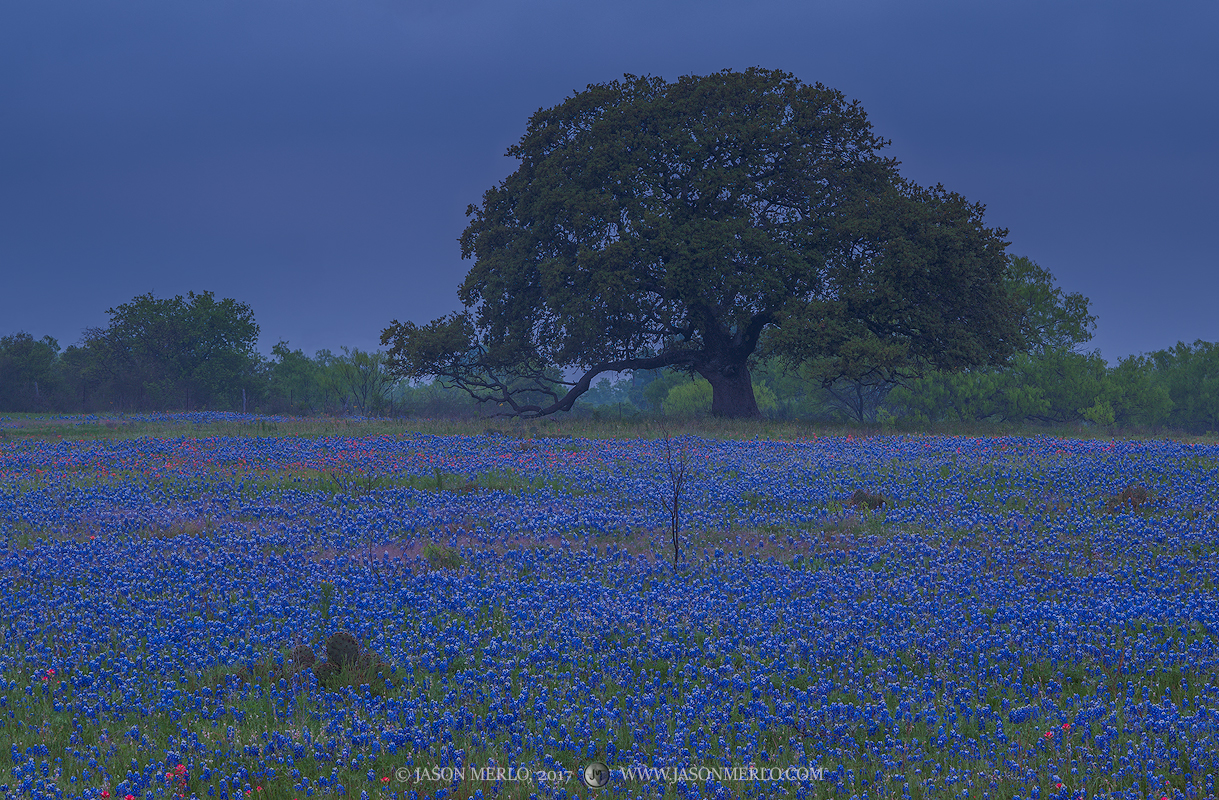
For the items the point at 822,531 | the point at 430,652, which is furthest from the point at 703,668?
the point at 822,531

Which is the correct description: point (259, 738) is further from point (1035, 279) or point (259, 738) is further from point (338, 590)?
point (1035, 279)

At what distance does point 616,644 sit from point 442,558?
3633 mm

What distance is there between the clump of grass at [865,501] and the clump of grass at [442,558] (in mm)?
6377

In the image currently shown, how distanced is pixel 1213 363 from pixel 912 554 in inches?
2848

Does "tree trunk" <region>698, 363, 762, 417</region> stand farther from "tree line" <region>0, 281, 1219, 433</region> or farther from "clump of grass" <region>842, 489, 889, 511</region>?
"clump of grass" <region>842, 489, 889, 511</region>

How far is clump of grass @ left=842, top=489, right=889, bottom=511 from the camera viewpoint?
1284 centimetres

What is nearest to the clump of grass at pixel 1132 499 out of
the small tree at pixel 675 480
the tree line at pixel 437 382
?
the small tree at pixel 675 480

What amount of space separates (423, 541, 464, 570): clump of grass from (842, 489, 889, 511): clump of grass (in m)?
6.38

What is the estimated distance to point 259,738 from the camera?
5.11m

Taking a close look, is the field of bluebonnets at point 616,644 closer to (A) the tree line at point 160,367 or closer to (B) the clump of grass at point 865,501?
(B) the clump of grass at point 865,501

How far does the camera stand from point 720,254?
30.0m

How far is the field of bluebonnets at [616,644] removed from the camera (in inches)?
186

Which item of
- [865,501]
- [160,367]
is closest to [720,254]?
[865,501]

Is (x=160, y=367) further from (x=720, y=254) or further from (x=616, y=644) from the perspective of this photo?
(x=616, y=644)
